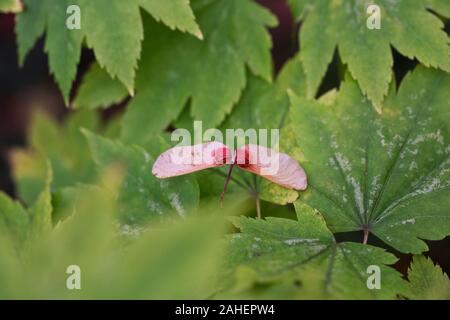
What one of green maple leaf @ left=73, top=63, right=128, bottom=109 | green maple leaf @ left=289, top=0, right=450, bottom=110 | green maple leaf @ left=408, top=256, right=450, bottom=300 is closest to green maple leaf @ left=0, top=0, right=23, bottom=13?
green maple leaf @ left=73, top=63, right=128, bottom=109

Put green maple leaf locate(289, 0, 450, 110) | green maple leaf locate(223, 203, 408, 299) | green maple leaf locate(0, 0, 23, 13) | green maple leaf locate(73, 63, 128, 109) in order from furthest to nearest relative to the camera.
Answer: green maple leaf locate(73, 63, 128, 109)
green maple leaf locate(0, 0, 23, 13)
green maple leaf locate(289, 0, 450, 110)
green maple leaf locate(223, 203, 408, 299)

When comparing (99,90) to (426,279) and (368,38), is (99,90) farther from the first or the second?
(426,279)

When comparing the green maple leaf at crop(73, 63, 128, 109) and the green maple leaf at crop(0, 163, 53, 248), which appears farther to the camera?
the green maple leaf at crop(73, 63, 128, 109)

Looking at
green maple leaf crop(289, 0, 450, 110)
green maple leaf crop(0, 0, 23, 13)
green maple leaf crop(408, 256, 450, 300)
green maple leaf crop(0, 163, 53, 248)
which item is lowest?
green maple leaf crop(408, 256, 450, 300)

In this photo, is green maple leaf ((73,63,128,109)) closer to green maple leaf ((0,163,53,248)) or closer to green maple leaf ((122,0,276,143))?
green maple leaf ((122,0,276,143))

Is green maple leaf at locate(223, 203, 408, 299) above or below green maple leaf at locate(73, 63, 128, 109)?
below

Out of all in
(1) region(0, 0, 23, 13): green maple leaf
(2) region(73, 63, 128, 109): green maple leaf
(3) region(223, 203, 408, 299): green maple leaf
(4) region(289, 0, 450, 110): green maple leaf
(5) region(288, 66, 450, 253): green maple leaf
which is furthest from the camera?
(2) region(73, 63, 128, 109): green maple leaf
